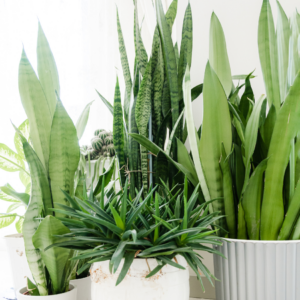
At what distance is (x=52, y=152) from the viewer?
0.47m

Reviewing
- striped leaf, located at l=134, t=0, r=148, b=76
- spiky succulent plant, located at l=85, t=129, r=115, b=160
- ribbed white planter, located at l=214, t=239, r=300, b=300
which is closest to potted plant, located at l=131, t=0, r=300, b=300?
ribbed white planter, located at l=214, t=239, r=300, b=300

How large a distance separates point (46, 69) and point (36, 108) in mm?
82

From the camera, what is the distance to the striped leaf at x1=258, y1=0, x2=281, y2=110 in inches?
20.2

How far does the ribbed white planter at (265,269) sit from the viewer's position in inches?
17.8

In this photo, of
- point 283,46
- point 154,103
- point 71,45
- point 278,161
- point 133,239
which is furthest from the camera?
point 71,45

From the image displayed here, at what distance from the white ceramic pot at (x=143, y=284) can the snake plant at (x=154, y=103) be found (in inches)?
9.9

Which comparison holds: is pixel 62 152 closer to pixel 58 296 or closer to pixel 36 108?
pixel 36 108

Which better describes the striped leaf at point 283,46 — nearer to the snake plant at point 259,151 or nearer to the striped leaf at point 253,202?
the snake plant at point 259,151

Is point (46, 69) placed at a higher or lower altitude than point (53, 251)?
higher

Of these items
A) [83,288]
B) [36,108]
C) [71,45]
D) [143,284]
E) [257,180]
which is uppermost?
[71,45]

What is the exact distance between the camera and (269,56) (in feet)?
1.70

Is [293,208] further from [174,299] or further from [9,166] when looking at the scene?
[9,166]

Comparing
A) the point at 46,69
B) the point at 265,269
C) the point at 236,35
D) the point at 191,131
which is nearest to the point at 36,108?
the point at 46,69

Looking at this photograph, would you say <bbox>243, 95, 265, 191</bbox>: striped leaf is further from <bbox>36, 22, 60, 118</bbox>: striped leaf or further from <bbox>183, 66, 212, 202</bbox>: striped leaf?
<bbox>36, 22, 60, 118</bbox>: striped leaf
